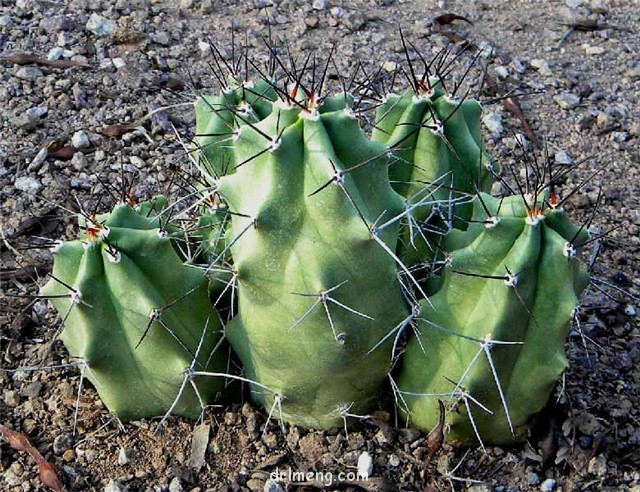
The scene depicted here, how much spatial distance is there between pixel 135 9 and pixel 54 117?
1.18m

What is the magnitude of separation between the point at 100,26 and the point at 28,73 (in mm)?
620

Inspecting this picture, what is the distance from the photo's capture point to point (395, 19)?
18.4 feet

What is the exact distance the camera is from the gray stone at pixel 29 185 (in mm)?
4020

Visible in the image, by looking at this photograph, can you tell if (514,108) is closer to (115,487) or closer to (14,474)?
(115,487)

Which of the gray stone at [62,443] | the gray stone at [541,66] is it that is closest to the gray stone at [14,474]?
the gray stone at [62,443]

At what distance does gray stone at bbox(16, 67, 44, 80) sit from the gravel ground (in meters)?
0.01

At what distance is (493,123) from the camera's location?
15.6 feet

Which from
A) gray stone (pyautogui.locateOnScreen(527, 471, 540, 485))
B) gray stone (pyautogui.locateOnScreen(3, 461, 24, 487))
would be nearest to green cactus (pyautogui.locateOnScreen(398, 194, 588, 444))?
gray stone (pyautogui.locateOnScreen(527, 471, 540, 485))

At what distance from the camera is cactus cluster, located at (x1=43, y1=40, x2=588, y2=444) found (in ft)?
8.06

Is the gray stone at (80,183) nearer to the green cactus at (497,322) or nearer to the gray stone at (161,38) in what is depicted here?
the gray stone at (161,38)

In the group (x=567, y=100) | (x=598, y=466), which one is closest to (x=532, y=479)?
(x=598, y=466)

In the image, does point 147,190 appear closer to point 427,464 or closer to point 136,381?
point 136,381

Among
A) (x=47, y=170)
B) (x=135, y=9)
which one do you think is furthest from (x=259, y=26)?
(x=47, y=170)

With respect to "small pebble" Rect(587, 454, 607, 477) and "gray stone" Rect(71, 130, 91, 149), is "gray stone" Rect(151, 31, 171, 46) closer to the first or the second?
"gray stone" Rect(71, 130, 91, 149)
